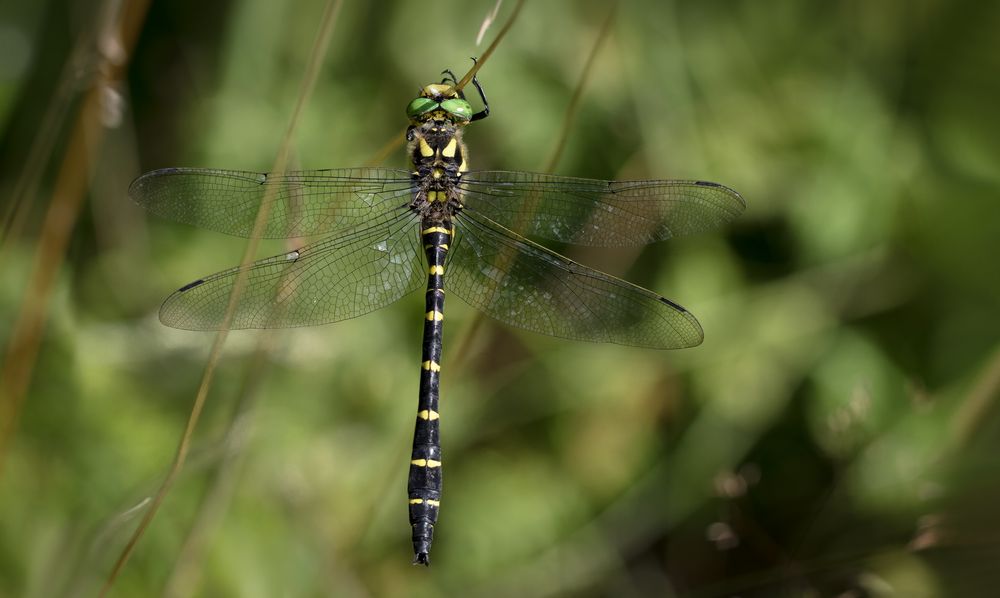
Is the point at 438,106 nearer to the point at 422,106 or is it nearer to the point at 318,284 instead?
the point at 422,106

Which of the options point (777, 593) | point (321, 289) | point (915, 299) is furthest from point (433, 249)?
point (915, 299)

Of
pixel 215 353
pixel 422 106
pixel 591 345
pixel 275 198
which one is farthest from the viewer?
pixel 591 345

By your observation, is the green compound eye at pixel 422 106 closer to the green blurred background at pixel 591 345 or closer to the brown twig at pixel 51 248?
the green blurred background at pixel 591 345

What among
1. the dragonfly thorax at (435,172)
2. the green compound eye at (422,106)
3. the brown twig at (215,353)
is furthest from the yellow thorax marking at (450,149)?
the brown twig at (215,353)

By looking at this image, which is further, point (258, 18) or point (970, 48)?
point (258, 18)

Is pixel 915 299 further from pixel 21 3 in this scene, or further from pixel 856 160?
pixel 21 3

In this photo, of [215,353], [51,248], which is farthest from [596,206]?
[51,248]

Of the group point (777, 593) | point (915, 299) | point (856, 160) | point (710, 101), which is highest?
point (710, 101)
